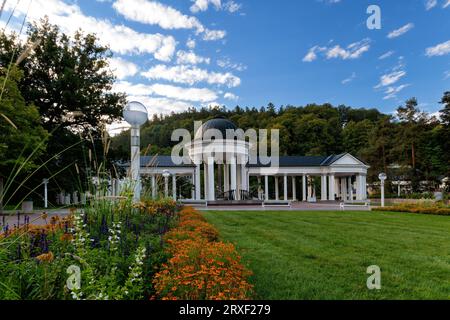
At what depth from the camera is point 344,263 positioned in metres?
5.18

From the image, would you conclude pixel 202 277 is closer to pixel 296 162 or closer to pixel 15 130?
pixel 15 130

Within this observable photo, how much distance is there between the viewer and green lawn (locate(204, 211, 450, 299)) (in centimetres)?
385

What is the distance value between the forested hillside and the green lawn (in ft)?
94.8

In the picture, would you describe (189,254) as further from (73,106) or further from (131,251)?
(73,106)

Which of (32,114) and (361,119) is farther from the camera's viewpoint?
(361,119)

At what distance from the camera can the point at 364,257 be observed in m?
5.59

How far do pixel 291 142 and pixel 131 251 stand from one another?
5265 cm

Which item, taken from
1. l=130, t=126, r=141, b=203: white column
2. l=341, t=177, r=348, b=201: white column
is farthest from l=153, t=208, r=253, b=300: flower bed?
l=341, t=177, r=348, b=201: white column

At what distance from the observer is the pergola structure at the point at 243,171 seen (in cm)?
2678

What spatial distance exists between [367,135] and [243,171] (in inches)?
1087

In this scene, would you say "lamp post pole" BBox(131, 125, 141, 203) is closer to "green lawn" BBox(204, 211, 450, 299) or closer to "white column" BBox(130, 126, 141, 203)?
"white column" BBox(130, 126, 141, 203)

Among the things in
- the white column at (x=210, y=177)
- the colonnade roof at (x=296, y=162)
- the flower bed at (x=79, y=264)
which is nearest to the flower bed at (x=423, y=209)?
the white column at (x=210, y=177)

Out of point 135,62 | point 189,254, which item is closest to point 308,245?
point 189,254

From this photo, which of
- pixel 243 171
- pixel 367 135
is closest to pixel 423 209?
pixel 243 171
